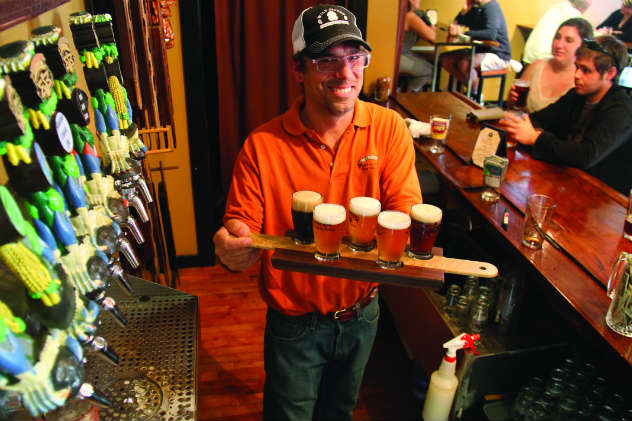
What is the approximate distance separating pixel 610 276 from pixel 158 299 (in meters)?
1.51

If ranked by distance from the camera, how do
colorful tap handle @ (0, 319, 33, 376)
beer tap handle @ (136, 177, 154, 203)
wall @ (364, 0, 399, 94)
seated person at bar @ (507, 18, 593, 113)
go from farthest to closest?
wall @ (364, 0, 399, 94), seated person at bar @ (507, 18, 593, 113), beer tap handle @ (136, 177, 154, 203), colorful tap handle @ (0, 319, 33, 376)

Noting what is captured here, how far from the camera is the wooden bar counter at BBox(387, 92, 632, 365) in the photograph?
5.11 ft

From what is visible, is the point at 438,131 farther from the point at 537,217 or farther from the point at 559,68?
the point at 559,68

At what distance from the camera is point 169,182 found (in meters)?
3.40

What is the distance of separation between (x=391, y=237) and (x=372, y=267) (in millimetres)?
104

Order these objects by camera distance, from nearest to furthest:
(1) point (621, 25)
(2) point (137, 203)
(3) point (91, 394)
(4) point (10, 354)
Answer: (4) point (10, 354), (3) point (91, 394), (2) point (137, 203), (1) point (621, 25)

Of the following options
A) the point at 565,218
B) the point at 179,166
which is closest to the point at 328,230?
the point at 565,218

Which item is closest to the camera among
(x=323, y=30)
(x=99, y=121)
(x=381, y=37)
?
(x=99, y=121)

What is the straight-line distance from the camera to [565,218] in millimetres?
2002

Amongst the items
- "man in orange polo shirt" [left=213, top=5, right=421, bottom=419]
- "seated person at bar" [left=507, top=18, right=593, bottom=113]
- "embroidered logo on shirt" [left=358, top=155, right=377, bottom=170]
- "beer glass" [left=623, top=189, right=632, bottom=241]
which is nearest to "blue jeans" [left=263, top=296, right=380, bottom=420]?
"man in orange polo shirt" [left=213, top=5, right=421, bottom=419]

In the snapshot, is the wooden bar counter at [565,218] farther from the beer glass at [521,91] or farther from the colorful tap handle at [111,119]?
the colorful tap handle at [111,119]

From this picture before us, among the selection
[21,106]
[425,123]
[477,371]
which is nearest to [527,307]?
[477,371]

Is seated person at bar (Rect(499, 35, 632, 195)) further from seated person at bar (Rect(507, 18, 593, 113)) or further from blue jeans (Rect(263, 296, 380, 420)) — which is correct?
blue jeans (Rect(263, 296, 380, 420))

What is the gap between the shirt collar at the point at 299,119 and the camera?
5.43ft
